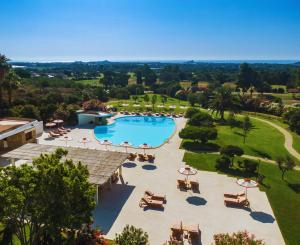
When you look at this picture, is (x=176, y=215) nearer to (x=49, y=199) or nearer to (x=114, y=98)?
(x=49, y=199)

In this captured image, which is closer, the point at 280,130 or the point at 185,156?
the point at 185,156

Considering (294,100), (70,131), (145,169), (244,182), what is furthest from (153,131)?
(294,100)

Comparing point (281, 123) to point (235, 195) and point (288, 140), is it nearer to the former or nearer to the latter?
point (288, 140)

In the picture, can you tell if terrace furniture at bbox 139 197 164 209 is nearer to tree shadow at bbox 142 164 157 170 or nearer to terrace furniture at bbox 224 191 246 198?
terrace furniture at bbox 224 191 246 198

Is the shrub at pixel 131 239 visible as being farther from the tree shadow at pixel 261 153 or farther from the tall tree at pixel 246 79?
the tall tree at pixel 246 79

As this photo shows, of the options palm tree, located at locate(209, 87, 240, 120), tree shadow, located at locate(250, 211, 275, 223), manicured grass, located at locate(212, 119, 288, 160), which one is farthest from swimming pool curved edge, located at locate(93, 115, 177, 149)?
tree shadow, located at locate(250, 211, 275, 223)

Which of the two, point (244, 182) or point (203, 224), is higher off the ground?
point (244, 182)
